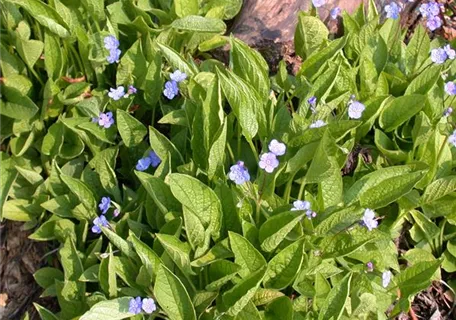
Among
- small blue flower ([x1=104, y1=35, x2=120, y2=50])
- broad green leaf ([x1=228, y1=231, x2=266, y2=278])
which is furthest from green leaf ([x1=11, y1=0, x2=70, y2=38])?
broad green leaf ([x1=228, y1=231, x2=266, y2=278])

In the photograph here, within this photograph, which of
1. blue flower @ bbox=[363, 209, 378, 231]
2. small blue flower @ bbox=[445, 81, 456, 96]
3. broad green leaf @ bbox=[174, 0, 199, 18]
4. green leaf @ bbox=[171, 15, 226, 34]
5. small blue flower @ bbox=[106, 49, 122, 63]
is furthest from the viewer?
broad green leaf @ bbox=[174, 0, 199, 18]

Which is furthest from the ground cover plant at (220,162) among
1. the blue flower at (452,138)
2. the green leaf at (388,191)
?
the blue flower at (452,138)

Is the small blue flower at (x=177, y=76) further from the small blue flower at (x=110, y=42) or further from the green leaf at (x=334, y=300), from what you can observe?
the green leaf at (x=334, y=300)

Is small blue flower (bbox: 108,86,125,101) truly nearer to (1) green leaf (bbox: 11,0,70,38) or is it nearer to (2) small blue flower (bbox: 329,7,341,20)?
(1) green leaf (bbox: 11,0,70,38)

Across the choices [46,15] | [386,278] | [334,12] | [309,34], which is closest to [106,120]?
[46,15]

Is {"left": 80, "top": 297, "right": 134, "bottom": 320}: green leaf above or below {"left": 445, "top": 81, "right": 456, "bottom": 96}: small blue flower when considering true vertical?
below

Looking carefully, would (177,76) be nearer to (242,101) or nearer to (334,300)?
(242,101)
